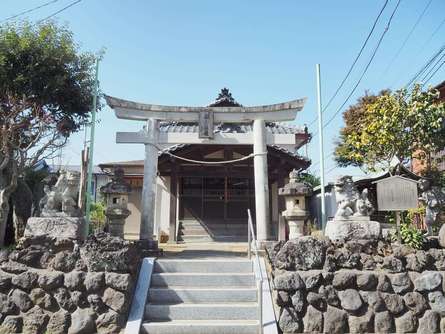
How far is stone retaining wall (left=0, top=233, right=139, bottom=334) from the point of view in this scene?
19.5ft

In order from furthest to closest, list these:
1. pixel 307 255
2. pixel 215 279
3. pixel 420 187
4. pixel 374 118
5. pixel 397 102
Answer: pixel 374 118 < pixel 397 102 < pixel 420 187 < pixel 215 279 < pixel 307 255

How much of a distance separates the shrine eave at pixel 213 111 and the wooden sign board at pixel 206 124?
0.39ft

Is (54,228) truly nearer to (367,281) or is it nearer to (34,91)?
(34,91)

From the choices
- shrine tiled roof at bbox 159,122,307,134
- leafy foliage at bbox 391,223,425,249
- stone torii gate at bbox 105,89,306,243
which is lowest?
leafy foliage at bbox 391,223,425,249

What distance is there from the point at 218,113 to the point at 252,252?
4.03 meters

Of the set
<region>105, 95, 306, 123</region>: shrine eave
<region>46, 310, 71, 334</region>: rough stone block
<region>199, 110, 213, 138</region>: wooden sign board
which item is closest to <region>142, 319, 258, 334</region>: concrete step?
<region>46, 310, 71, 334</region>: rough stone block

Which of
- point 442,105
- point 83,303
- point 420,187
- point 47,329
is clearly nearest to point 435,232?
point 420,187

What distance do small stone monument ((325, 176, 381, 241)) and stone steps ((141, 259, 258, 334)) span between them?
2012 mm

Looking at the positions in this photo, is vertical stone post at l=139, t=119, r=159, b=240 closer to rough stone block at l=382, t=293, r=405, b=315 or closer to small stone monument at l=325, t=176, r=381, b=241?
small stone monument at l=325, t=176, r=381, b=241

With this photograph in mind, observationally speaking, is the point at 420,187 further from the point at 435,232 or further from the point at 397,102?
the point at 397,102

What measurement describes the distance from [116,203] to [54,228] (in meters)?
2.71

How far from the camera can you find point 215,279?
22.5ft

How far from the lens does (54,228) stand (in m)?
6.56

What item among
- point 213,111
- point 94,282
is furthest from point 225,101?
point 94,282
